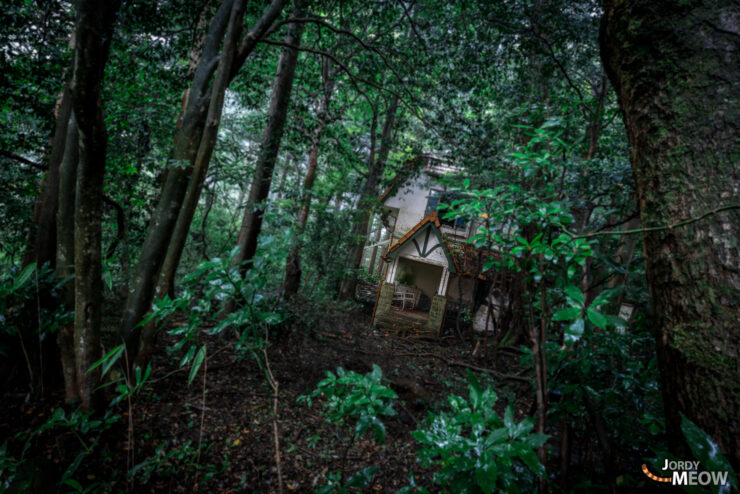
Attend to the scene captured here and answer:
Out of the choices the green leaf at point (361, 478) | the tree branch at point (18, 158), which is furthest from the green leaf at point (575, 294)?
the tree branch at point (18, 158)

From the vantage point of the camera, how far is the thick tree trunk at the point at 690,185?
947mm

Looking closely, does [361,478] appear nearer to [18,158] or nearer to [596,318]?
[596,318]

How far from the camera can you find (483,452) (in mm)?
1055

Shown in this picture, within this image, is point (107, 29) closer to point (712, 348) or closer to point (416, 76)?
point (712, 348)

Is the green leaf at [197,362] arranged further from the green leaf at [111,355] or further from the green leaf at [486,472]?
the green leaf at [486,472]

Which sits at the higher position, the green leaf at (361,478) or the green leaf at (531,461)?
the green leaf at (531,461)

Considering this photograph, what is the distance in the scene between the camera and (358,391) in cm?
160

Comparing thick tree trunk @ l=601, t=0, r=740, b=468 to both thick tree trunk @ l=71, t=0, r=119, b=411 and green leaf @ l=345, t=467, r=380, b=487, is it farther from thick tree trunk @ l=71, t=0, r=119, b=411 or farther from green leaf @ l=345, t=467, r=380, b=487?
thick tree trunk @ l=71, t=0, r=119, b=411

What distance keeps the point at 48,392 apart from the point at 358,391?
380 centimetres

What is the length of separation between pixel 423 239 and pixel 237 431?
981 centimetres

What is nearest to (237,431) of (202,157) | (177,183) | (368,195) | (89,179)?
(177,183)

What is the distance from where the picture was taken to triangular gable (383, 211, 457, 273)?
12.2 meters

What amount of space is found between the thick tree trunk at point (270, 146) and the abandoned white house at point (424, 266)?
3106 mm

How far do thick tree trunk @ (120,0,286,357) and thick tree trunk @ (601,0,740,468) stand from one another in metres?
3.67
